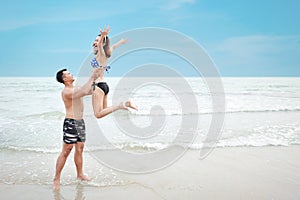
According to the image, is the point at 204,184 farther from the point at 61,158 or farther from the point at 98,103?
the point at 61,158

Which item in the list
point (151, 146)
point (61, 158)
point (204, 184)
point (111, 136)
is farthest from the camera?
point (111, 136)

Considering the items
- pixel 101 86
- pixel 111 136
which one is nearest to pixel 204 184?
pixel 101 86

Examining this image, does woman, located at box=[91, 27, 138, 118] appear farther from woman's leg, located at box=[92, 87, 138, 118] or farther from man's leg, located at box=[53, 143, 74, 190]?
man's leg, located at box=[53, 143, 74, 190]

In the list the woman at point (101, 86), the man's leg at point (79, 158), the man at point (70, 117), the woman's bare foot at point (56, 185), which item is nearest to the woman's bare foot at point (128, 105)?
the woman at point (101, 86)

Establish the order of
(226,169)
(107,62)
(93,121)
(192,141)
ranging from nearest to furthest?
(107,62) → (226,169) → (192,141) → (93,121)

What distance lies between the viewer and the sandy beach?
4238mm

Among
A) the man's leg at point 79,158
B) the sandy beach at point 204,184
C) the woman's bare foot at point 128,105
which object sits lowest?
the sandy beach at point 204,184

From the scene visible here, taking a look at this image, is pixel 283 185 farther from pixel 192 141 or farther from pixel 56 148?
pixel 56 148

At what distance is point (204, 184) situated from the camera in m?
4.64

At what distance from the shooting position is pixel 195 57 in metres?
7.77

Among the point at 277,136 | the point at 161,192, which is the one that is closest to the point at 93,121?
the point at 277,136

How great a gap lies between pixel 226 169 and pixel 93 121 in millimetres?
7501

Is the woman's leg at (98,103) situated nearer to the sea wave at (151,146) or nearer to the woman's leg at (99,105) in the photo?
the woman's leg at (99,105)

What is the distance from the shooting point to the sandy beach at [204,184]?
4238mm
